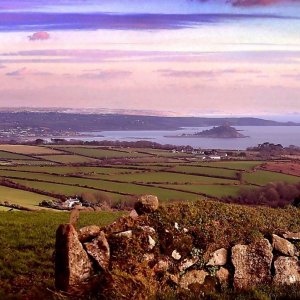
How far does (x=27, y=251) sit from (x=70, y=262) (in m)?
4.08

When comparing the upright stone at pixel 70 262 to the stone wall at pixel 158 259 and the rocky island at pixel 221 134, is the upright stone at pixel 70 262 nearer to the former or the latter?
the stone wall at pixel 158 259

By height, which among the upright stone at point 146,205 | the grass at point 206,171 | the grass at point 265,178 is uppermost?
the upright stone at point 146,205

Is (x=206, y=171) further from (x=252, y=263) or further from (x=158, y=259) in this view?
(x=158, y=259)

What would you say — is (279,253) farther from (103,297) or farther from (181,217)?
(103,297)

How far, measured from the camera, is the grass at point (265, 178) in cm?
5534

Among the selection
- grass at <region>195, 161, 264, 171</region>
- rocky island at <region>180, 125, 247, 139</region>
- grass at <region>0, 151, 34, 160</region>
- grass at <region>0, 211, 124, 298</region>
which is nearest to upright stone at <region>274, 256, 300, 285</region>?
grass at <region>0, 211, 124, 298</region>

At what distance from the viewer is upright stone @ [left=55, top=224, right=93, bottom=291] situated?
1035 cm

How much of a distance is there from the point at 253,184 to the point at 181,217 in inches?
1696

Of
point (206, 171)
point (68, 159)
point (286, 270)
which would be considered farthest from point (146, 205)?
point (68, 159)

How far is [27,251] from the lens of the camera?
13992mm

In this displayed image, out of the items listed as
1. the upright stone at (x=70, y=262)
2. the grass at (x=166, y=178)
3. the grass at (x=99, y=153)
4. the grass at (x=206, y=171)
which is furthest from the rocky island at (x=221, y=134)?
the upright stone at (x=70, y=262)

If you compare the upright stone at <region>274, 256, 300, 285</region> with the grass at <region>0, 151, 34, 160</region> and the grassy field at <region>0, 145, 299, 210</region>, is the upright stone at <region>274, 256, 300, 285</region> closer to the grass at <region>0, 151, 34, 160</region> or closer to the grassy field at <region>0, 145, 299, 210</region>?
the grassy field at <region>0, 145, 299, 210</region>

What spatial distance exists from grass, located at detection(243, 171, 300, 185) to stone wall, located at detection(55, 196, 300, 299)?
43.6 metres

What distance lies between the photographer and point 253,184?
5378cm
